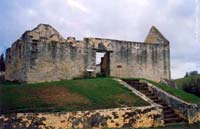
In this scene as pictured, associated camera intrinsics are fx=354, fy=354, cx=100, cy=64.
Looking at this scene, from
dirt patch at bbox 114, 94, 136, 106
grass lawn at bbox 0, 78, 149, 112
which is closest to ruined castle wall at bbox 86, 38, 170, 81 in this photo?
grass lawn at bbox 0, 78, 149, 112

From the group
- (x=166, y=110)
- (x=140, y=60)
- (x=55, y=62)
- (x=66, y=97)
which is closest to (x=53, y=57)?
(x=55, y=62)

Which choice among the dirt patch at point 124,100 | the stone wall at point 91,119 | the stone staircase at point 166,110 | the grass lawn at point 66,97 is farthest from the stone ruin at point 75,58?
the stone wall at point 91,119

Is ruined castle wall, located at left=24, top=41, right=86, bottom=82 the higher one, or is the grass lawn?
ruined castle wall, located at left=24, top=41, right=86, bottom=82

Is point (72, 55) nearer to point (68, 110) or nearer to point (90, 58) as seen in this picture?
point (90, 58)

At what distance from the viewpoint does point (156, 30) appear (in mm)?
34406

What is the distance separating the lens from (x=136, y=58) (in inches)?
1199

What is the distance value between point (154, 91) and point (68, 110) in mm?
7273

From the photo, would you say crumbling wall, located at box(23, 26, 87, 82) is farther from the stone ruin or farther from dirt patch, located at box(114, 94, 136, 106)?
dirt patch, located at box(114, 94, 136, 106)

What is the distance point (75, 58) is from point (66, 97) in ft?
35.5

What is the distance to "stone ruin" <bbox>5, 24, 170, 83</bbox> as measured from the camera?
26.3m

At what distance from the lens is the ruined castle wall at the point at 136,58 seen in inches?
1158

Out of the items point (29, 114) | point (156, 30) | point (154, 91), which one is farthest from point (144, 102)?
point (156, 30)

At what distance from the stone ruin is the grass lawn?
21.3 ft

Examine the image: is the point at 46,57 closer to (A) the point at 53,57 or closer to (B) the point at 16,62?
(A) the point at 53,57
